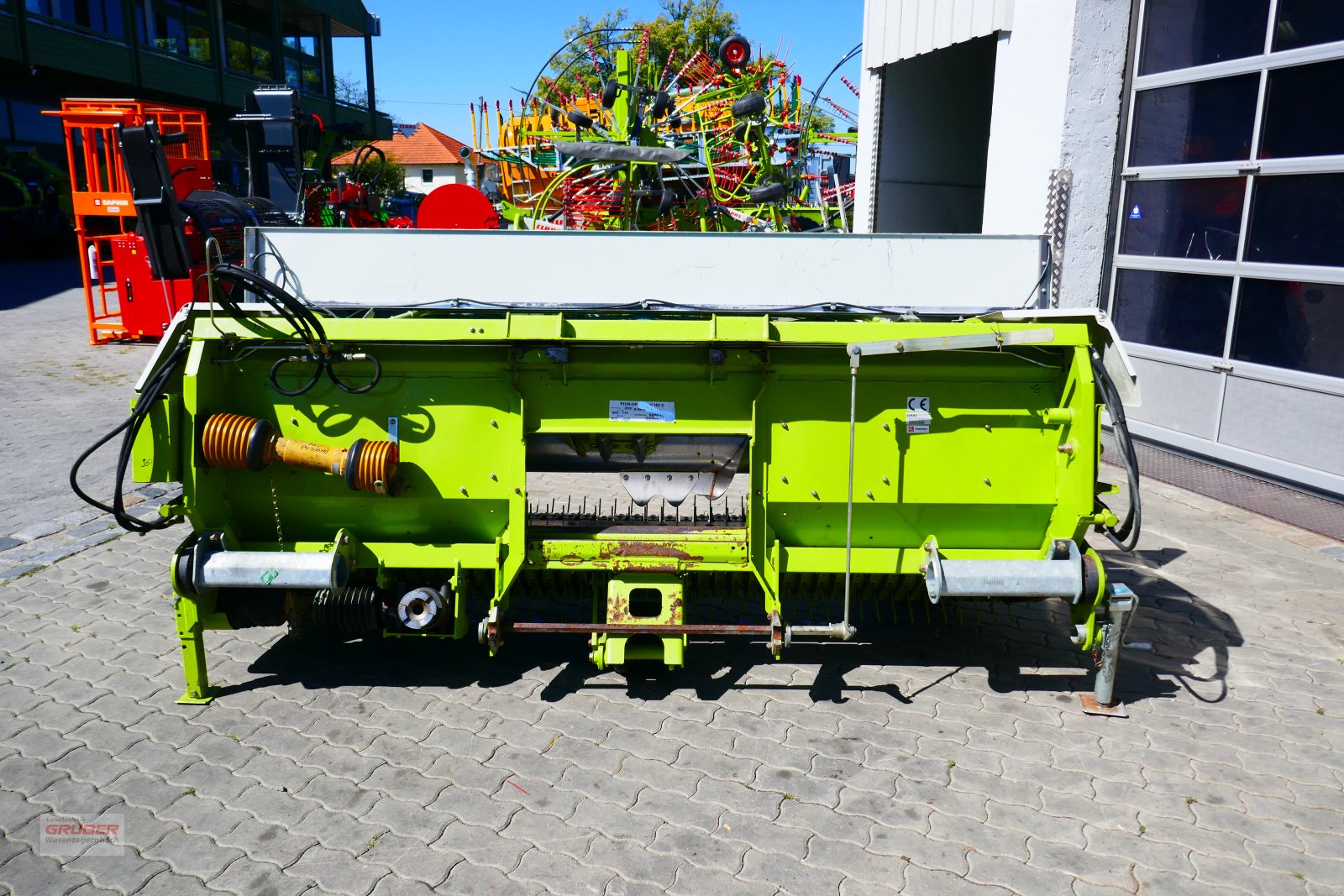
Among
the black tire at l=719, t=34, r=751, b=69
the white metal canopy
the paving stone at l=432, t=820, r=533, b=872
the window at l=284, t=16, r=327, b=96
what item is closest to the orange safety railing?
the black tire at l=719, t=34, r=751, b=69

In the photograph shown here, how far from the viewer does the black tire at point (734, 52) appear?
11.1 metres

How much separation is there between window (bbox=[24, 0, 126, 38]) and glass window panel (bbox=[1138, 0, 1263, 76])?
2441 centimetres

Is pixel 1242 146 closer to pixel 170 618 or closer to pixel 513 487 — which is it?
pixel 513 487

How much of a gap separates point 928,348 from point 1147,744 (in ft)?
5.50

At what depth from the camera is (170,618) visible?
15.0ft

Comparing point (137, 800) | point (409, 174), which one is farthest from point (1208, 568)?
point (409, 174)

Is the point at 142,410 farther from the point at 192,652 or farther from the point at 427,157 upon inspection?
the point at 427,157

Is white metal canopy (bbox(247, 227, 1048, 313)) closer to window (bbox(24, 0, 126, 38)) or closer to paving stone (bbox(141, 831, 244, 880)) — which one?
paving stone (bbox(141, 831, 244, 880))

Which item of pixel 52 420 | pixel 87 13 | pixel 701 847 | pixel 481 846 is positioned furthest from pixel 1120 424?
pixel 87 13

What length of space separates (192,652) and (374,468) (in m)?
1.05

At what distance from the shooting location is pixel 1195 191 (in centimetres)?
706

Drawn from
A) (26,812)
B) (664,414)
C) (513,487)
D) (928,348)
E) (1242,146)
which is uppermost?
(1242,146)

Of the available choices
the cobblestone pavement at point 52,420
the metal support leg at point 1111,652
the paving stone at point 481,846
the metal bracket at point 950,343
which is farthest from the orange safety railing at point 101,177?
the metal support leg at point 1111,652

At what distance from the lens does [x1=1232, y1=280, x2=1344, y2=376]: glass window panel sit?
6.05m
